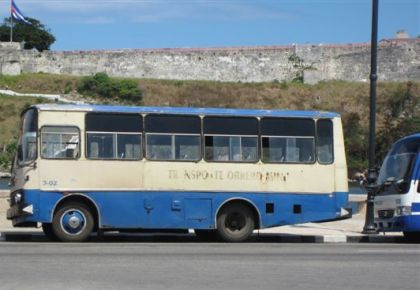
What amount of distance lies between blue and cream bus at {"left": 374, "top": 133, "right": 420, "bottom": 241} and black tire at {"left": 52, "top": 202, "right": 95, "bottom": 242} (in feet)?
22.2

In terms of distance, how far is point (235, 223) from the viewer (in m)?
19.7

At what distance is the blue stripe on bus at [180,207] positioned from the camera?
61.7 ft

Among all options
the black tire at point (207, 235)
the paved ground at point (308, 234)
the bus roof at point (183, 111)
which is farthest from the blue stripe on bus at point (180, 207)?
the bus roof at point (183, 111)

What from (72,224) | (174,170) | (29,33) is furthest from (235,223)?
(29,33)

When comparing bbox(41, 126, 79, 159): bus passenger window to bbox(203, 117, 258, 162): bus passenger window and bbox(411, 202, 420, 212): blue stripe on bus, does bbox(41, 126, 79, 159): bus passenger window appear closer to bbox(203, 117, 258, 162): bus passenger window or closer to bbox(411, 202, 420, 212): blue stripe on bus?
bbox(203, 117, 258, 162): bus passenger window

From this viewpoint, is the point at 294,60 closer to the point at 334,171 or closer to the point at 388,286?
the point at 334,171

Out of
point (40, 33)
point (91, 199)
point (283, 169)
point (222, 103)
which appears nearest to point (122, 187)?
point (91, 199)

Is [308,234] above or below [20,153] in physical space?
below

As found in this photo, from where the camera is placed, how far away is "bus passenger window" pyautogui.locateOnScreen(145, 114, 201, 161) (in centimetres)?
1936

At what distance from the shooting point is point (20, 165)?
1902 cm

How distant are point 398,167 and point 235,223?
13.4 ft

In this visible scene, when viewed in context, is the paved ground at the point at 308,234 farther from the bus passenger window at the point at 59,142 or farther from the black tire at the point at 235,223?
the bus passenger window at the point at 59,142

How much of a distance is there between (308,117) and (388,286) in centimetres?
881

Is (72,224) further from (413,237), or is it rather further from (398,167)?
(413,237)
